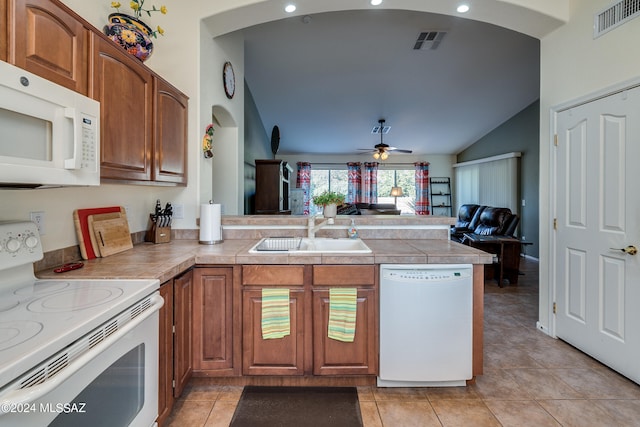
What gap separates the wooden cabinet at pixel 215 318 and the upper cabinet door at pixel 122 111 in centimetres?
72

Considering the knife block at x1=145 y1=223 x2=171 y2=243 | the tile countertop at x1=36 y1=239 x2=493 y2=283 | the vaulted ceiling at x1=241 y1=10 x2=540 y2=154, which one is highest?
the vaulted ceiling at x1=241 y1=10 x2=540 y2=154

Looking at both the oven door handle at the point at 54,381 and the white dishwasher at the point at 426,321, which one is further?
the white dishwasher at the point at 426,321

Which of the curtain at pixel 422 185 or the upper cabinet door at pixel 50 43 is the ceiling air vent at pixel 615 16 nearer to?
the upper cabinet door at pixel 50 43

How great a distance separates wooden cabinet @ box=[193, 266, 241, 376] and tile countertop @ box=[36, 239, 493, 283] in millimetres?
94

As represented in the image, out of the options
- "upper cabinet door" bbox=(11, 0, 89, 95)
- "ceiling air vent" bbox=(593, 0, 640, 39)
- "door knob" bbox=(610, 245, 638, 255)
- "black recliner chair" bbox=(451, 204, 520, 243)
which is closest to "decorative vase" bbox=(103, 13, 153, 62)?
"upper cabinet door" bbox=(11, 0, 89, 95)

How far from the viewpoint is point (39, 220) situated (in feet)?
5.12

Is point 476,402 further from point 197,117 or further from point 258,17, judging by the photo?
point 258,17

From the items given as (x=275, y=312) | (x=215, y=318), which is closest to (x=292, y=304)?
(x=275, y=312)

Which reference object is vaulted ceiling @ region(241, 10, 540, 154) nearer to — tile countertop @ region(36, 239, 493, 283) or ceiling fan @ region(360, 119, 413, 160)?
ceiling fan @ region(360, 119, 413, 160)

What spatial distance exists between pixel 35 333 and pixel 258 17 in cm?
278

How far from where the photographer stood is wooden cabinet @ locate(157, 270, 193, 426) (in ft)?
5.24

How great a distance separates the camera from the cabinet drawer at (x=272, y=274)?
194cm

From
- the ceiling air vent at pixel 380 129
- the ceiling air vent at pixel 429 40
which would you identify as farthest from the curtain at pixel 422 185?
the ceiling air vent at pixel 429 40

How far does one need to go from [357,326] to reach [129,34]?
221cm
